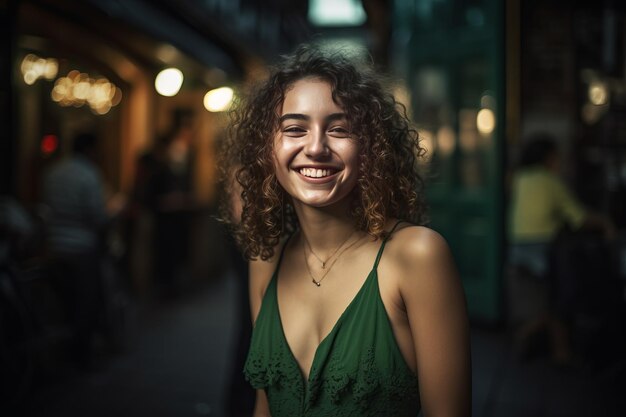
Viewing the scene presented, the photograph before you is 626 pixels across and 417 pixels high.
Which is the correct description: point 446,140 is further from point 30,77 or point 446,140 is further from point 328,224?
point 328,224

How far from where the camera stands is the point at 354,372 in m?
1.90

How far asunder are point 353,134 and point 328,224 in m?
0.26

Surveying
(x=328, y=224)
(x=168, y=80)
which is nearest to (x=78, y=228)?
(x=168, y=80)

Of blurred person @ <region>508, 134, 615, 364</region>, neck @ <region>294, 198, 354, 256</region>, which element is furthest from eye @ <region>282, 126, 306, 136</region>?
blurred person @ <region>508, 134, 615, 364</region>

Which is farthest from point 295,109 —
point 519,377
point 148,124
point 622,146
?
point 148,124

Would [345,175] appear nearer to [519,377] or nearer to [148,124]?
[519,377]

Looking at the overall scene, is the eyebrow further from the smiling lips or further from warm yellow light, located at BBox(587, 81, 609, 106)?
warm yellow light, located at BBox(587, 81, 609, 106)

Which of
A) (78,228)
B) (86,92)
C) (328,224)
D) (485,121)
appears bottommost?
(78,228)

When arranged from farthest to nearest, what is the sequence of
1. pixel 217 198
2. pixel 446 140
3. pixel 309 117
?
pixel 217 198
pixel 446 140
pixel 309 117

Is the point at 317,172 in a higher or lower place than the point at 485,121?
lower

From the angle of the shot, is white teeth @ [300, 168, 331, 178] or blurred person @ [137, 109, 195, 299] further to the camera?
blurred person @ [137, 109, 195, 299]

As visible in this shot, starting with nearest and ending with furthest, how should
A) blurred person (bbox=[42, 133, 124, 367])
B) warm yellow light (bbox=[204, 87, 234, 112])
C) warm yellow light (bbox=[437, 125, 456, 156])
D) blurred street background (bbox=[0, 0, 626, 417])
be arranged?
blurred street background (bbox=[0, 0, 626, 417]) → blurred person (bbox=[42, 133, 124, 367]) → warm yellow light (bbox=[437, 125, 456, 156]) → warm yellow light (bbox=[204, 87, 234, 112])

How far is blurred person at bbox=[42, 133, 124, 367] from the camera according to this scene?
684 cm

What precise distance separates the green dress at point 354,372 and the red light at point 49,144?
7.94 meters
